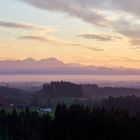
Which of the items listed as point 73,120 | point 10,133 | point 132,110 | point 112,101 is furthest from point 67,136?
point 112,101

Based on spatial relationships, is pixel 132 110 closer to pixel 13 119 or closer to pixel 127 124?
pixel 13 119

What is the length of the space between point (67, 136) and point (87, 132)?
13.9 ft

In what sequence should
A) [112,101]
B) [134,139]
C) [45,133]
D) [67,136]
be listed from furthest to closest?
[112,101] → [45,133] → [67,136] → [134,139]

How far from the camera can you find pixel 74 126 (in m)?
88.1

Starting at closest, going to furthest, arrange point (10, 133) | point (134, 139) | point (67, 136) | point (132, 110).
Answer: point (134, 139), point (67, 136), point (10, 133), point (132, 110)

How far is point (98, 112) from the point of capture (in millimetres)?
91000

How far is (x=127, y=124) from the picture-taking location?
80250 millimetres

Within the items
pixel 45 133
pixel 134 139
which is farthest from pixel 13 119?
pixel 134 139

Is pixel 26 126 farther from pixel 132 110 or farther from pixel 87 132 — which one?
pixel 132 110

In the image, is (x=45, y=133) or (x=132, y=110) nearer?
(x=45, y=133)

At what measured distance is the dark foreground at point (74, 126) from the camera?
259 ft

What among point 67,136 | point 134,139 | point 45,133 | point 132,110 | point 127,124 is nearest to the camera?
point 134,139

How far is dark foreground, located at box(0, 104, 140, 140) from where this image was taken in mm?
78938

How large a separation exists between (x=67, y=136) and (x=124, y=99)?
228 ft
